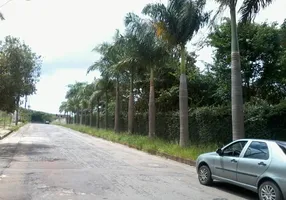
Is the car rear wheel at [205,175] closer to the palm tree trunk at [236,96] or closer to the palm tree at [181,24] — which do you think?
the palm tree trunk at [236,96]

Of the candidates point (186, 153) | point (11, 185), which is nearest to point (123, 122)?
point (186, 153)

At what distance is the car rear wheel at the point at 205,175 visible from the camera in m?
11.1

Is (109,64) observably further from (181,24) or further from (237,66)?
(237,66)

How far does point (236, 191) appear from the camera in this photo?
10414 mm

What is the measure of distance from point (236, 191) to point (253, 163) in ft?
5.29

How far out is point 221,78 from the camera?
29.3 meters

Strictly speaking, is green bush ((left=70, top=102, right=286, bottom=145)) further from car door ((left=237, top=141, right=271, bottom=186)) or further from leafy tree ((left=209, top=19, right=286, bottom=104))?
car door ((left=237, top=141, right=271, bottom=186))

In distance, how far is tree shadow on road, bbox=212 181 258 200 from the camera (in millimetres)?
9805

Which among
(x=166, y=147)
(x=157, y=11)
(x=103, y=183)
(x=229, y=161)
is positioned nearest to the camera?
(x=229, y=161)

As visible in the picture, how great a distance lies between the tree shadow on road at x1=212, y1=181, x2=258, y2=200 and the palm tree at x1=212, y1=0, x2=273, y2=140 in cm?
406

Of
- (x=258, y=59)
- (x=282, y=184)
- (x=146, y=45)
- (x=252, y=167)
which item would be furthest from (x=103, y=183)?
(x=258, y=59)

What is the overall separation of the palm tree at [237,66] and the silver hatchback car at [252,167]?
407cm

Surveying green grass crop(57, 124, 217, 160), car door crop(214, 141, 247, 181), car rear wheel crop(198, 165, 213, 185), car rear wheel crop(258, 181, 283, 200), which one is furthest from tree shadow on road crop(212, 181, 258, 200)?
green grass crop(57, 124, 217, 160)

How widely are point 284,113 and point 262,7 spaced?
15.0 ft
